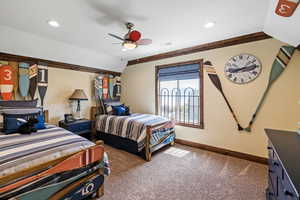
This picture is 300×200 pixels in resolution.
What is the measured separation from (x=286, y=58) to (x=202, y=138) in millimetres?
2203

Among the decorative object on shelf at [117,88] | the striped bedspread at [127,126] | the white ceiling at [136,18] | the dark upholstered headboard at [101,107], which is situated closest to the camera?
the white ceiling at [136,18]

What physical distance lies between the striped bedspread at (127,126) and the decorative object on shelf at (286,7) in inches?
98.9

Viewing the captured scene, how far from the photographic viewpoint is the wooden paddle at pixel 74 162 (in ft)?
3.81

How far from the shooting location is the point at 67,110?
377cm

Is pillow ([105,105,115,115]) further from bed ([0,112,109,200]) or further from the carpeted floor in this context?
bed ([0,112,109,200])

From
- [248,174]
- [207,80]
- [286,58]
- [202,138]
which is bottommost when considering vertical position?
[248,174]

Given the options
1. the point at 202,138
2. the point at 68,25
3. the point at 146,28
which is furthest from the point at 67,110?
the point at 202,138

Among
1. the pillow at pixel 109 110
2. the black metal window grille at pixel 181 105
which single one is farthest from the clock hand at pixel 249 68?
the pillow at pixel 109 110

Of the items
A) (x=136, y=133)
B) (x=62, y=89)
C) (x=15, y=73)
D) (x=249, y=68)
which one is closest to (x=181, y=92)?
(x=249, y=68)

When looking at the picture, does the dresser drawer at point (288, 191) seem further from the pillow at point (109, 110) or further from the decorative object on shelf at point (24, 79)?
the decorative object on shelf at point (24, 79)

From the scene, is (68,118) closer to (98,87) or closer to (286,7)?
(98,87)

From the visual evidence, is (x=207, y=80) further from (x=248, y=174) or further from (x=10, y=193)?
(x=10, y=193)

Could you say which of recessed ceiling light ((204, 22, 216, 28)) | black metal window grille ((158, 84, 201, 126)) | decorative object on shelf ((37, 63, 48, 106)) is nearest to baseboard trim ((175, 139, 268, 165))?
black metal window grille ((158, 84, 201, 126))

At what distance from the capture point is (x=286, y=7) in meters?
1.55
